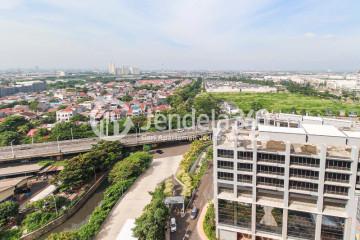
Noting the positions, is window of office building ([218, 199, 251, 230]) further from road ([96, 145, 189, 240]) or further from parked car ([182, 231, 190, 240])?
road ([96, 145, 189, 240])

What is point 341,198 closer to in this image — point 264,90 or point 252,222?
point 252,222

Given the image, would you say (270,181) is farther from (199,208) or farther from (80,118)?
(80,118)

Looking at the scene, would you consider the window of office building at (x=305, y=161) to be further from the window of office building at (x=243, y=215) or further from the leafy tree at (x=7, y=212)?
the leafy tree at (x=7, y=212)

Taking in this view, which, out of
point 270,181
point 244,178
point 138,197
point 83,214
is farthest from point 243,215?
point 83,214

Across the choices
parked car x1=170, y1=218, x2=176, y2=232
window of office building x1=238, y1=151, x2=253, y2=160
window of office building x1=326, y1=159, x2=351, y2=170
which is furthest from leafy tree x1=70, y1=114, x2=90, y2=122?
window of office building x1=326, y1=159, x2=351, y2=170

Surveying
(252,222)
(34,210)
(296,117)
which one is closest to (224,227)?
(252,222)

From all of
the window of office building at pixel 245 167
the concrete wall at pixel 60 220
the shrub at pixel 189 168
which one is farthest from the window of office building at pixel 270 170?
the concrete wall at pixel 60 220

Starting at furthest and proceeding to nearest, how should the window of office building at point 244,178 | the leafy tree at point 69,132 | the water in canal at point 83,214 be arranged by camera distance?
the leafy tree at point 69,132, the water in canal at point 83,214, the window of office building at point 244,178
